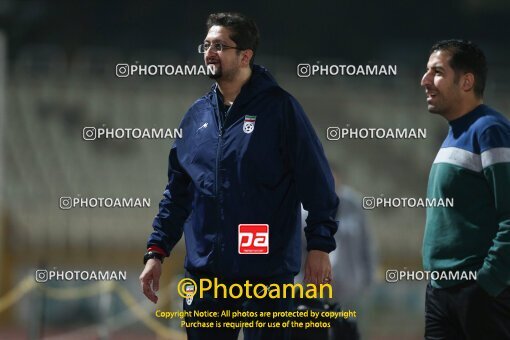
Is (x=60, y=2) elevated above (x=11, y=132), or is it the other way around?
(x=60, y=2)

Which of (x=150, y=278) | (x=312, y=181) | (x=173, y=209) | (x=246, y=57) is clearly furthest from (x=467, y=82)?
(x=150, y=278)

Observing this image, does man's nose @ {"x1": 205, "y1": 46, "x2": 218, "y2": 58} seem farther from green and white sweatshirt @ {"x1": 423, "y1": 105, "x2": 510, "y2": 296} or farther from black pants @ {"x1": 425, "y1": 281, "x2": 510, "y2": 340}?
black pants @ {"x1": 425, "y1": 281, "x2": 510, "y2": 340}

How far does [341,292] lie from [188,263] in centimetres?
209

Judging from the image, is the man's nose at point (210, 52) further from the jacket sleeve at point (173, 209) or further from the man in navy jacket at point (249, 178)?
the jacket sleeve at point (173, 209)

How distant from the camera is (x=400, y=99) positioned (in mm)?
9258

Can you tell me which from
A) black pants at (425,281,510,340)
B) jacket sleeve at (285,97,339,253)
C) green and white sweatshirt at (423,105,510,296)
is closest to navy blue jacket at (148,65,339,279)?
jacket sleeve at (285,97,339,253)

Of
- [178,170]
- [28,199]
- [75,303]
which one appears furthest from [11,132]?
[178,170]

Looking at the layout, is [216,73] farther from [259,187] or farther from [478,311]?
[478,311]

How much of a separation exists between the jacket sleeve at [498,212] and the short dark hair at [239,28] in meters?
0.96

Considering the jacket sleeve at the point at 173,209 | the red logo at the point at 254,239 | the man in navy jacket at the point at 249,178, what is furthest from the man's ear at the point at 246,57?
the red logo at the point at 254,239

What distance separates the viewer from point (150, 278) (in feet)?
12.7

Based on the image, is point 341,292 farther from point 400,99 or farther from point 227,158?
point 400,99

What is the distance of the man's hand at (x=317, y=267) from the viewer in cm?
363

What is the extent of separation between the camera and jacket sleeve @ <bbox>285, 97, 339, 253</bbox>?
3.66 meters
